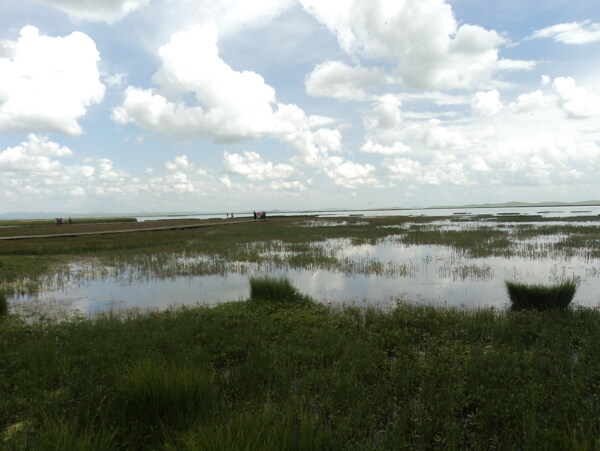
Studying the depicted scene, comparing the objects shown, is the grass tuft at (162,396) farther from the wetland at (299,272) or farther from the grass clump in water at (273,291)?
the wetland at (299,272)

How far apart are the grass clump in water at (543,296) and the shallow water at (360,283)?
707 mm

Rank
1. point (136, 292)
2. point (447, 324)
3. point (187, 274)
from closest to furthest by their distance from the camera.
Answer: point (447, 324) → point (136, 292) → point (187, 274)

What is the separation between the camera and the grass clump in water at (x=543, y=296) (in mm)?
10164

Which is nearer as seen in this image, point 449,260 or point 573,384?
point 573,384

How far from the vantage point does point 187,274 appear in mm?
18000

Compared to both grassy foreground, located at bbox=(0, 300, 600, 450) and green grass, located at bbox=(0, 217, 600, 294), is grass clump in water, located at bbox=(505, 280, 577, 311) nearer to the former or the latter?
grassy foreground, located at bbox=(0, 300, 600, 450)

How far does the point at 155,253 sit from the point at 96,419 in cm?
2231

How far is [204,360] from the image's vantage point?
6547 mm

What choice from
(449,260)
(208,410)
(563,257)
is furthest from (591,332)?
(563,257)

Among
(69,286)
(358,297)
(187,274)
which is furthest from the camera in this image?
(187,274)

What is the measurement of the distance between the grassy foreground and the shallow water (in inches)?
143

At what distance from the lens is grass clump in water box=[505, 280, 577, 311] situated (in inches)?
400

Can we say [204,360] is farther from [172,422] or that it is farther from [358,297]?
[358,297]

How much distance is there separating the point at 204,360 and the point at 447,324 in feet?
21.1
